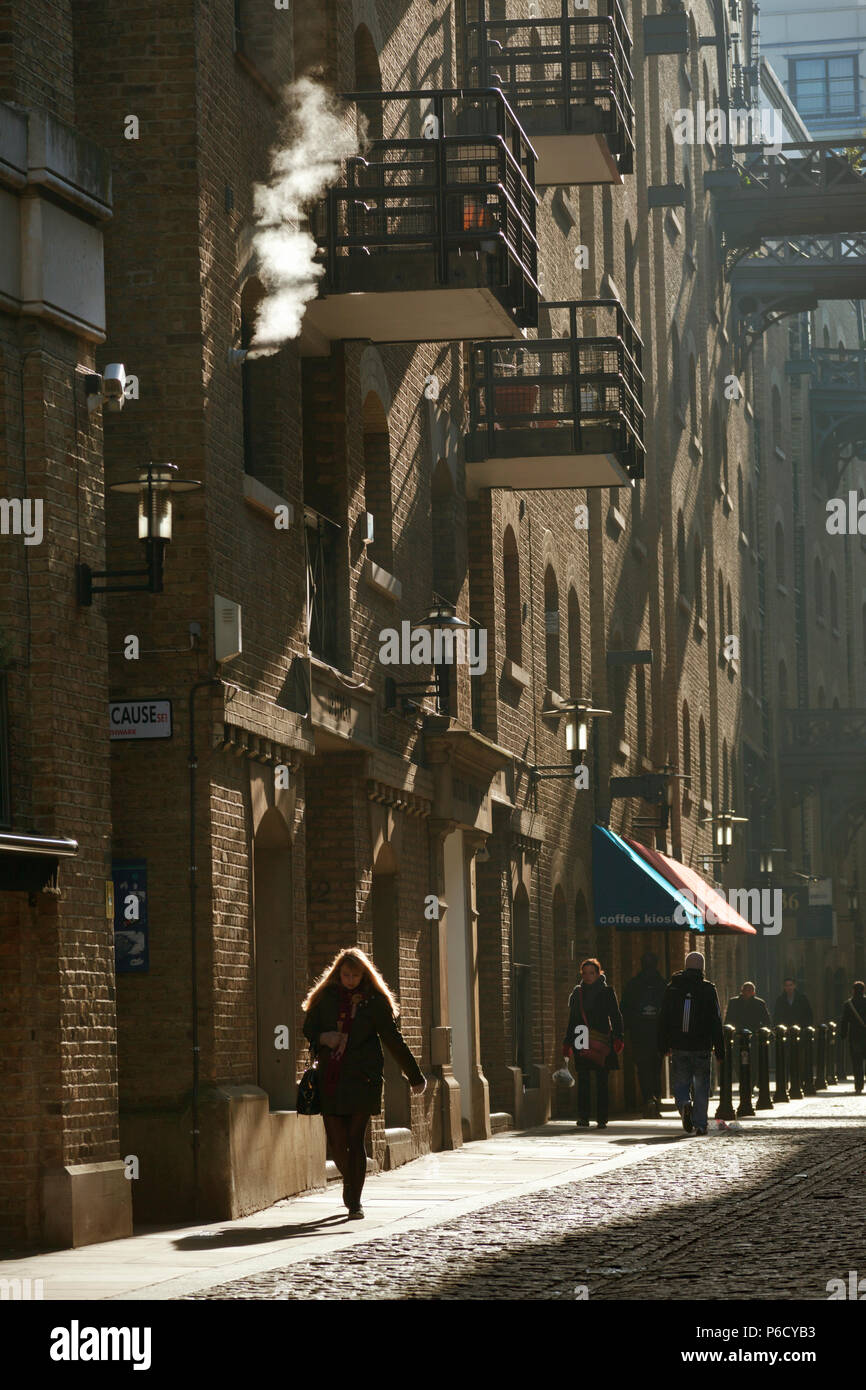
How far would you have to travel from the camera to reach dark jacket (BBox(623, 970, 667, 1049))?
27062 millimetres

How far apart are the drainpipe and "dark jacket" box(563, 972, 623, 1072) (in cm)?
991

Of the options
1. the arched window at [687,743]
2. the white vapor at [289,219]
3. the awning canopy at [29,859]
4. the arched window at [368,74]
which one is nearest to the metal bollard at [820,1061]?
the arched window at [687,743]

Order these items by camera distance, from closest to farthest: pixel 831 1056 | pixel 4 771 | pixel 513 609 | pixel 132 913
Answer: pixel 4 771 < pixel 132 913 < pixel 513 609 < pixel 831 1056

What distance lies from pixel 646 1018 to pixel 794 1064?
4631mm

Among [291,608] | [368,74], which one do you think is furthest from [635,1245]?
[368,74]

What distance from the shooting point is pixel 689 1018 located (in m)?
21.4

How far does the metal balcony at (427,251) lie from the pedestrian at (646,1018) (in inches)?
410

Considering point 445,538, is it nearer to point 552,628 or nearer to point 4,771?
point 552,628

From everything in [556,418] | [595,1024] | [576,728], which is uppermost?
[556,418]

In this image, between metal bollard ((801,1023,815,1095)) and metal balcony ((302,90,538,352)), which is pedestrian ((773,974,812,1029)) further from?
metal balcony ((302,90,538,352))

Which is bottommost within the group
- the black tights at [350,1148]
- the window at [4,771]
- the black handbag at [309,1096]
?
the black tights at [350,1148]

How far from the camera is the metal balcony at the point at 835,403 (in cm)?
5419

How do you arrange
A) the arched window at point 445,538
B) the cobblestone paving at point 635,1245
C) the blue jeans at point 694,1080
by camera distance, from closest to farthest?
1. the cobblestone paving at point 635,1245
2. the blue jeans at point 694,1080
3. the arched window at point 445,538

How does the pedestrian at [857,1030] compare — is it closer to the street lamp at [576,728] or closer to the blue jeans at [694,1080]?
the street lamp at [576,728]
